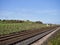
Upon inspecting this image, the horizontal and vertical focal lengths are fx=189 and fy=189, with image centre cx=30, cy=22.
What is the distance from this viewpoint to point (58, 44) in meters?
17.5

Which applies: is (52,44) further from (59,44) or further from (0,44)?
(0,44)

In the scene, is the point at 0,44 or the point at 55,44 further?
the point at 55,44

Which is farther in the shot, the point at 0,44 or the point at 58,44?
the point at 58,44

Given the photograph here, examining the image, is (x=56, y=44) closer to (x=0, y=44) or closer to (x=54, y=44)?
(x=54, y=44)

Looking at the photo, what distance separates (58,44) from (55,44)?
16.7 inches

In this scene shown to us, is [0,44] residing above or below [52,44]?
above

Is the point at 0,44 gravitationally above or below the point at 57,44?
above

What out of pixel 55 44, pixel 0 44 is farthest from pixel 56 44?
pixel 0 44

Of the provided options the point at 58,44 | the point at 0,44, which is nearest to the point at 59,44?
the point at 58,44

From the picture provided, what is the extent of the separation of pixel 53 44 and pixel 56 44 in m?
0.32

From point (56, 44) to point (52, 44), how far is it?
20.5 inches

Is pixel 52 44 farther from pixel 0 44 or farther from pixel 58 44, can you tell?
pixel 0 44

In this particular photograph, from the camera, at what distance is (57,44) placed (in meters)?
17.4

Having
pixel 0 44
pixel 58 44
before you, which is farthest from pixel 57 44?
pixel 0 44
